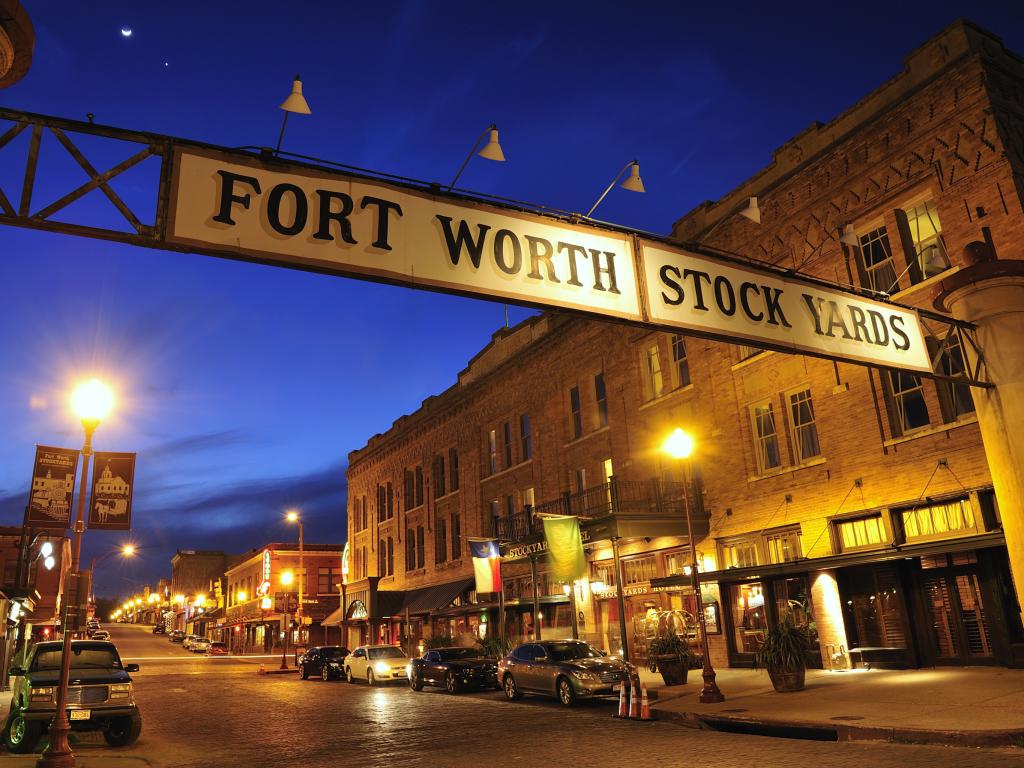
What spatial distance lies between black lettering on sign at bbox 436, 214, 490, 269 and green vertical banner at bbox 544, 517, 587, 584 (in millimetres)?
18064

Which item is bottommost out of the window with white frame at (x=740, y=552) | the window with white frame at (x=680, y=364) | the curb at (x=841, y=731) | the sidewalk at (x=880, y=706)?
the curb at (x=841, y=731)

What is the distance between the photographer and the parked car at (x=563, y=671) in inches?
703

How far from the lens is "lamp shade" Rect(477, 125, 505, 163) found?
700 cm

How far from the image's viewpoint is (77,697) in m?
13.3

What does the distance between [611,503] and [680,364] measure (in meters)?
5.46

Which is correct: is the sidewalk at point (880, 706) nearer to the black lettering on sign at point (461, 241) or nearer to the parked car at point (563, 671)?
the parked car at point (563, 671)

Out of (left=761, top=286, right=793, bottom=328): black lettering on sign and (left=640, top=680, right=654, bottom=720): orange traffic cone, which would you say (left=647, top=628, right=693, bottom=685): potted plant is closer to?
(left=640, top=680, right=654, bottom=720): orange traffic cone

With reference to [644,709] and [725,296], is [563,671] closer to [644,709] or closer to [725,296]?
[644,709]

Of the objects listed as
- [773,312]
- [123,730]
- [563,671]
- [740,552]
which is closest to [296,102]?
[773,312]

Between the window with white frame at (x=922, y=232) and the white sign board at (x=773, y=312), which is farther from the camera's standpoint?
the window with white frame at (x=922, y=232)

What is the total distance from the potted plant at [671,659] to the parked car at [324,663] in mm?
18658

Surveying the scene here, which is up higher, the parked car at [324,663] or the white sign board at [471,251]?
the white sign board at [471,251]

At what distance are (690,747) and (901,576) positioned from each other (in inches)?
395

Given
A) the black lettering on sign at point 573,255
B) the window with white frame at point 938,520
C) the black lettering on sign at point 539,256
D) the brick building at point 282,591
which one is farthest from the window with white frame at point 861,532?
the brick building at point 282,591
